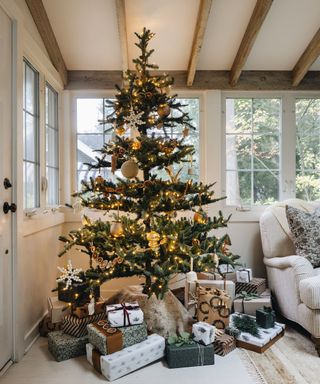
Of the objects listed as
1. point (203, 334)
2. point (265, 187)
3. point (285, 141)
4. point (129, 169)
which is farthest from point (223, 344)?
point (285, 141)

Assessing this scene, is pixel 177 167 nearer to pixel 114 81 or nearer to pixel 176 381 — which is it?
pixel 114 81

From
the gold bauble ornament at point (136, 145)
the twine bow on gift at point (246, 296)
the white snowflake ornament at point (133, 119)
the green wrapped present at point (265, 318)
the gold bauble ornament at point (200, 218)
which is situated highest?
the white snowflake ornament at point (133, 119)

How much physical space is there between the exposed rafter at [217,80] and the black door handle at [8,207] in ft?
5.59

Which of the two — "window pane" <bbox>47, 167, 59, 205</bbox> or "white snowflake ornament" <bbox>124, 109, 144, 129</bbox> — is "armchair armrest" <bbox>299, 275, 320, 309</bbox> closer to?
"white snowflake ornament" <bbox>124, 109, 144, 129</bbox>

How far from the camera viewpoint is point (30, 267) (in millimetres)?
2457

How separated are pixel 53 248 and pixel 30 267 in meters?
0.55

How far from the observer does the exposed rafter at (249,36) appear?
259 centimetres

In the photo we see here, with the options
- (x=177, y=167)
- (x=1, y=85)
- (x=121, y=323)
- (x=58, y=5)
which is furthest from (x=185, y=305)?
(x=58, y=5)

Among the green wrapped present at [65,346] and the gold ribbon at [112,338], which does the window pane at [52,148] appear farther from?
Answer: the gold ribbon at [112,338]

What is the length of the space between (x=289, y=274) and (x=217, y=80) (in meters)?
2.03

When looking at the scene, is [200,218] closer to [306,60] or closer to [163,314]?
[163,314]

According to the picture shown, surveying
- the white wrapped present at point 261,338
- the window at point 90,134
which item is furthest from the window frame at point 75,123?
the white wrapped present at point 261,338

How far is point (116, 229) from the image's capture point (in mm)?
2361

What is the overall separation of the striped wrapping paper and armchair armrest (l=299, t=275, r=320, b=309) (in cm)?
150
